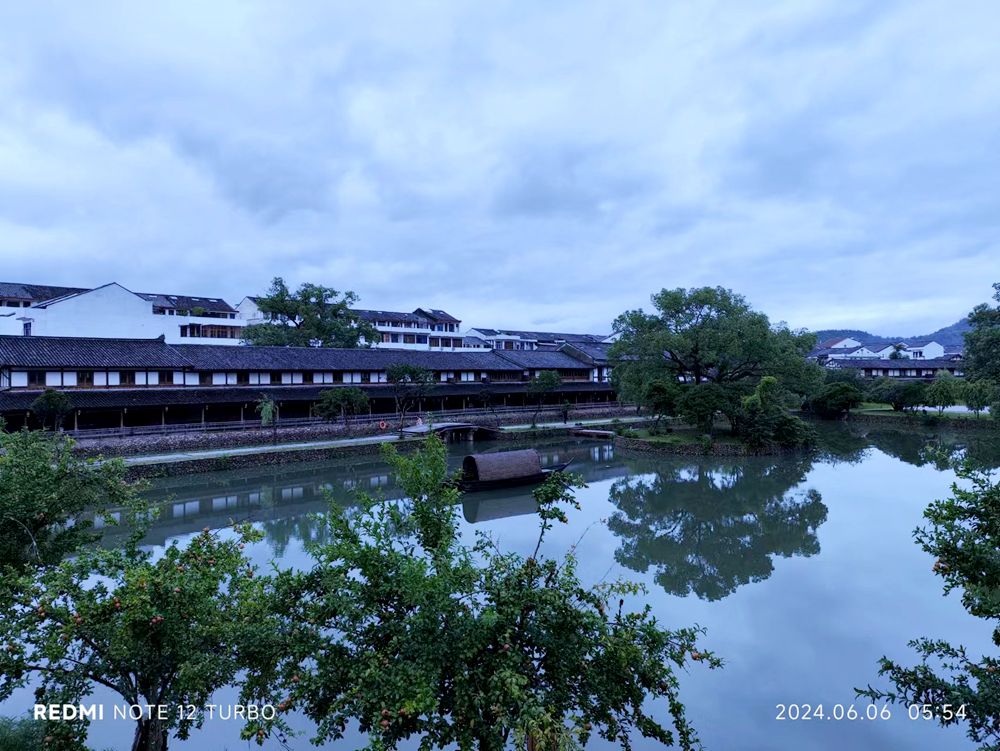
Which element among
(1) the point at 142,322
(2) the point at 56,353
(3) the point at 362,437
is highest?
(1) the point at 142,322

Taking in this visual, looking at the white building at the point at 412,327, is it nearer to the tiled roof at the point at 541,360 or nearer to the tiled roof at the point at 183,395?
the tiled roof at the point at 541,360

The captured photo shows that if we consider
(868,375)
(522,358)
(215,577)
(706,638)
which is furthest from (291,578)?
(868,375)

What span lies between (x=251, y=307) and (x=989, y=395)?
6573cm

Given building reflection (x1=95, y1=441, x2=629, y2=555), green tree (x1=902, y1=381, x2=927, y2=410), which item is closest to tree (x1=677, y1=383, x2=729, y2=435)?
building reflection (x1=95, y1=441, x2=629, y2=555)

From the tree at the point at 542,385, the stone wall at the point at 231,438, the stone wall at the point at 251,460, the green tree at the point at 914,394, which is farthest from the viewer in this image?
the green tree at the point at 914,394

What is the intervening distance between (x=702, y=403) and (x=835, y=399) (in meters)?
24.5

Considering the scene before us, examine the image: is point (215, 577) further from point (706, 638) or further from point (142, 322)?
point (142, 322)

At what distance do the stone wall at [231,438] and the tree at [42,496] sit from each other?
1852 cm

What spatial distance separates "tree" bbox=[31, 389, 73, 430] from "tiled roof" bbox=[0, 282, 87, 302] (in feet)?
86.9

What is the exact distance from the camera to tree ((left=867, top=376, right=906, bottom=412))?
50.8m

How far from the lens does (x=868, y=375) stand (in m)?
66.8

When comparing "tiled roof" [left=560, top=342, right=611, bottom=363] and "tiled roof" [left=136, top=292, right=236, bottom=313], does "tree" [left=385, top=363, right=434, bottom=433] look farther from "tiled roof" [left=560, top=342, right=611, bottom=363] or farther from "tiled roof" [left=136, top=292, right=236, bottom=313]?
"tiled roof" [left=136, top=292, right=236, bottom=313]

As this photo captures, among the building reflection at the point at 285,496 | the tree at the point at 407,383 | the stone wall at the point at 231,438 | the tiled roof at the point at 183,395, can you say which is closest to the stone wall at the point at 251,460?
the building reflection at the point at 285,496

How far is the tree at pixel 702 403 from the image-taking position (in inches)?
1296
